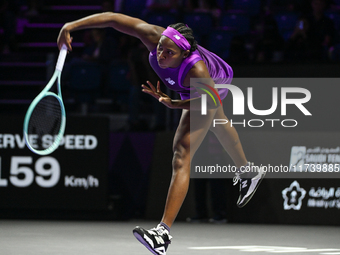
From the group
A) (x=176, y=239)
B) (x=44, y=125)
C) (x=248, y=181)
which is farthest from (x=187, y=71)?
(x=44, y=125)

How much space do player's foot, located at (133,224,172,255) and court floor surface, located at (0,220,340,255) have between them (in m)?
1.06

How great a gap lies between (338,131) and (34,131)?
148 inches

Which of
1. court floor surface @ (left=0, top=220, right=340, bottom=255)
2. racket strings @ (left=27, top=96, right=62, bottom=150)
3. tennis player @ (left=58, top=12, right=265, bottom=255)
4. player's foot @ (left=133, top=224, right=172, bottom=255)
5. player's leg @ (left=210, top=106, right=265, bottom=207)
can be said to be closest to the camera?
player's foot @ (left=133, top=224, right=172, bottom=255)

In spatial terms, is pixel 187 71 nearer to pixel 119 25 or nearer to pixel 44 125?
pixel 119 25

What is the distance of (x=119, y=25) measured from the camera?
176 inches

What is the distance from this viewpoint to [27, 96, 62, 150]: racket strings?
6.57 metres

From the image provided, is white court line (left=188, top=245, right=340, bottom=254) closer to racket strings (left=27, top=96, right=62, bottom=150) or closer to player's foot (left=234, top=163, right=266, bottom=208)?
player's foot (left=234, top=163, right=266, bottom=208)

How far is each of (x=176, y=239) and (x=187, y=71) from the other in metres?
2.37

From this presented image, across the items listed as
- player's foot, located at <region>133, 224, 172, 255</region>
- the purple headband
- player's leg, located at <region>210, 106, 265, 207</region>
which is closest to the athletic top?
the purple headband

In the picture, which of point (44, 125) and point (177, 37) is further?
point (44, 125)

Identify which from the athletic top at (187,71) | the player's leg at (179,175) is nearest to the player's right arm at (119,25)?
the athletic top at (187,71)

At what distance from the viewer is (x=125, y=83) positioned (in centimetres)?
969

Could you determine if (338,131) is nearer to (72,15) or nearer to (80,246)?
(80,246)

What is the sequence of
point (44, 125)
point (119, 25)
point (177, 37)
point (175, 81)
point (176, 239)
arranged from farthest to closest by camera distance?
point (44, 125) < point (176, 239) < point (175, 81) < point (119, 25) < point (177, 37)
